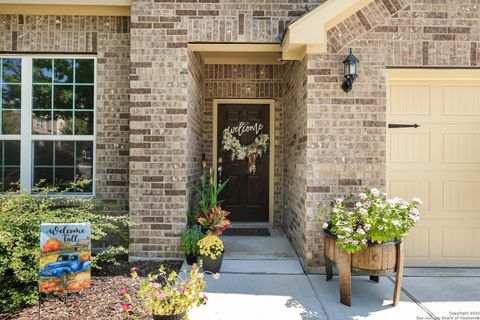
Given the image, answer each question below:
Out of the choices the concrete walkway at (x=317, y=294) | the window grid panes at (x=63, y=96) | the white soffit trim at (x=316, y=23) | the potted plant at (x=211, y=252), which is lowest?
the concrete walkway at (x=317, y=294)

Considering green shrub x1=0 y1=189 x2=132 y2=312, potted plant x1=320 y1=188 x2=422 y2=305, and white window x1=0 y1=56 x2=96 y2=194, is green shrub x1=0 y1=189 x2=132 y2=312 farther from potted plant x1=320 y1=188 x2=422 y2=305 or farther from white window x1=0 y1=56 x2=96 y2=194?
potted plant x1=320 y1=188 x2=422 y2=305

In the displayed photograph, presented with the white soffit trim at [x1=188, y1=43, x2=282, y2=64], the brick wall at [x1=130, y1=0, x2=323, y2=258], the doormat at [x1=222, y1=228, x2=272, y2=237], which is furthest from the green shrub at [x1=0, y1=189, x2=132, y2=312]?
the white soffit trim at [x1=188, y1=43, x2=282, y2=64]

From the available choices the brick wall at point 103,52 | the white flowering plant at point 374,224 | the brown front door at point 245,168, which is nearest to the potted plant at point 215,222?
the brick wall at point 103,52

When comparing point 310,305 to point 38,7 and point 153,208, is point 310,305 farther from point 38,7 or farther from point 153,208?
point 38,7

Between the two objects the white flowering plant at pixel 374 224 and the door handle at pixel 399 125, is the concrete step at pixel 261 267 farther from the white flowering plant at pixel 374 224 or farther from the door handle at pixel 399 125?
the door handle at pixel 399 125

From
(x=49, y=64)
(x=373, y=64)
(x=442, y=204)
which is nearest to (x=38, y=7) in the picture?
(x=49, y=64)

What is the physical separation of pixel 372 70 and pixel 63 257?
3.99 meters

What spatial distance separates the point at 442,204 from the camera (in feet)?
14.9

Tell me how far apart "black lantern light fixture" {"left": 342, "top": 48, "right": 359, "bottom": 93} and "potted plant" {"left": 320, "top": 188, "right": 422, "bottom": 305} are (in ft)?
5.05

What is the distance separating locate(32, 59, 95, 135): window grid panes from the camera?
4.89 metres

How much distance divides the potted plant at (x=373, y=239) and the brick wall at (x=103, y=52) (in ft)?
10.4

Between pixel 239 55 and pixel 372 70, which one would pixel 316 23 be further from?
pixel 239 55

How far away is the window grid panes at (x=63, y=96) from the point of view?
4.89m

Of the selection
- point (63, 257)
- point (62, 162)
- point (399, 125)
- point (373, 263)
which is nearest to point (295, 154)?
point (399, 125)
